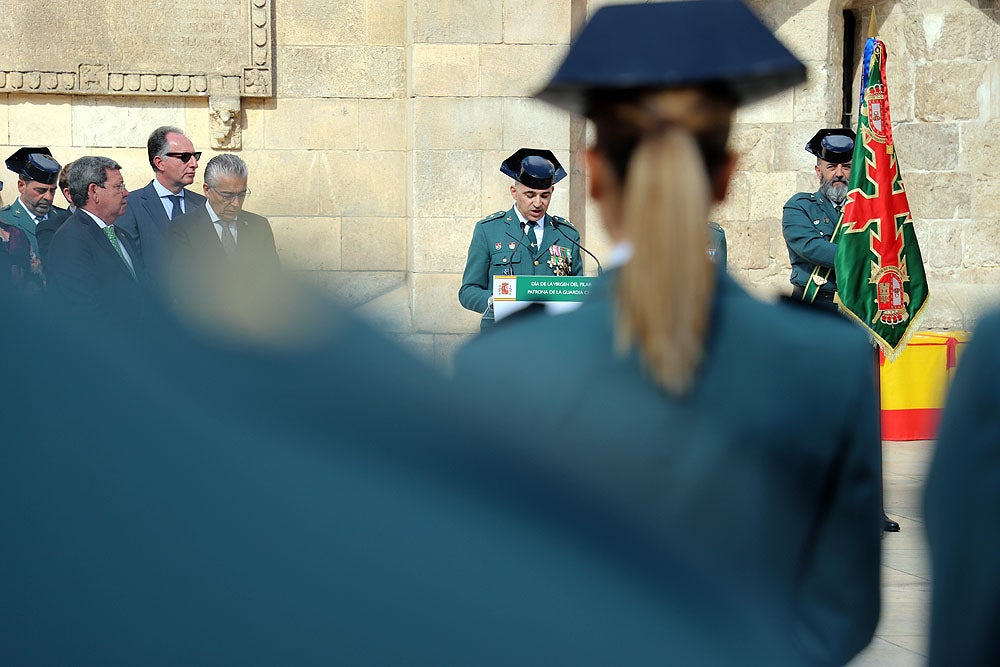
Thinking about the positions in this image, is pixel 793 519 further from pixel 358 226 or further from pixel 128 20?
pixel 128 20

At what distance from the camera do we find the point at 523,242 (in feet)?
18.7

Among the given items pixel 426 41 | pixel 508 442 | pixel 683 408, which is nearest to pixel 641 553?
pixel 508 442

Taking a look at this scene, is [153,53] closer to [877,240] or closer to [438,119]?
[438,119]

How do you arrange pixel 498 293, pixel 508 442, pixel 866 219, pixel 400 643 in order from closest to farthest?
pixel 400 643
pixel 508 442
pixel 498 293
pixel 866 219

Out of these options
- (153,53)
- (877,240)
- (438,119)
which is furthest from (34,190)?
(877,240)

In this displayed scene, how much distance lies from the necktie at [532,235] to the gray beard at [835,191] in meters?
1.56

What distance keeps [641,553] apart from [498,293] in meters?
4.35

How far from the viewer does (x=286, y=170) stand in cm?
904

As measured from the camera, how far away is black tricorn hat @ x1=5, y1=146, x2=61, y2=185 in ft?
25.5

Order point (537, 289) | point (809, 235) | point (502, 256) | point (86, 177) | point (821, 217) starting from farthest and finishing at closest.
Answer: point (821, 217), point (809, 235), point (502, 256), point (86, 177), point (537, 289)

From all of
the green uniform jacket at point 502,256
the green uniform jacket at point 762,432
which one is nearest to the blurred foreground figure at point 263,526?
the green uniform jacket at point 762,432

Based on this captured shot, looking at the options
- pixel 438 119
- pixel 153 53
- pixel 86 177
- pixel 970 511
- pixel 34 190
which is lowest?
pixel 970 511

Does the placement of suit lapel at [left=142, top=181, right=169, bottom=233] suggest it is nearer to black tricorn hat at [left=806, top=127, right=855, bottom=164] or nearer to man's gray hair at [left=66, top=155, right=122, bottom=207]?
man's gray hair at [left=66, top=155, right=122, bottom=207]

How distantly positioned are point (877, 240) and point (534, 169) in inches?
65.0
